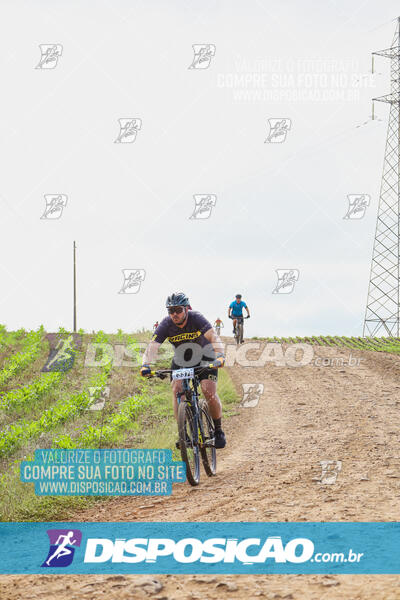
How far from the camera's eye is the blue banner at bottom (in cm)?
497

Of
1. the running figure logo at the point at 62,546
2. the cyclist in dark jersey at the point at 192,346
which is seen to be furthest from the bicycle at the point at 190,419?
the running figure logo at the point at 62,546

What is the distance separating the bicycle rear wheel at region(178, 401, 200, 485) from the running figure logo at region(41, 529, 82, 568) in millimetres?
1802

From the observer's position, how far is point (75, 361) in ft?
80.9

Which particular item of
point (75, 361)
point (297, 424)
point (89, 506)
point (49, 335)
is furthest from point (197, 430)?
point (49, 335)

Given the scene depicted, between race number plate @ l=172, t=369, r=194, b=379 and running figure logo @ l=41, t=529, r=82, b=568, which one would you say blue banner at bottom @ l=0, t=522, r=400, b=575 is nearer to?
running figure logo @ l=41, t=529, r=82, b=568

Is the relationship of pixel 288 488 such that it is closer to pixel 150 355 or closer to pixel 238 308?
pixel 150 355

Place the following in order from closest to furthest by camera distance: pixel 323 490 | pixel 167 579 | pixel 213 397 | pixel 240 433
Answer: pixel 167 579
pixel 323 490
pixel 213 397
pixel 240 433

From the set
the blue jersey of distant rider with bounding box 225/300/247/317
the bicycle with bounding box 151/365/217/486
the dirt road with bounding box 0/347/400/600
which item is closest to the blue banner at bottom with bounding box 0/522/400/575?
the dirt road with bounding box 0/347/400/600

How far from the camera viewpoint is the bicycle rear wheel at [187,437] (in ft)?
25.8

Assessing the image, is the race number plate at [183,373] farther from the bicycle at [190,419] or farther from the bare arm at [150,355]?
the bare arm at [150,355]

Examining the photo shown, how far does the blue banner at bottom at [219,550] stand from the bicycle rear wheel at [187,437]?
1.43 metres

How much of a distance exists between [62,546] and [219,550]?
193 cm

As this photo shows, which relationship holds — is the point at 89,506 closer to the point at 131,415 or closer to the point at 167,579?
the point at 167,579

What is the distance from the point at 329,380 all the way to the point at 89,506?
35.6 feet
